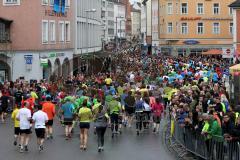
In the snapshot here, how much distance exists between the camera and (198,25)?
101m

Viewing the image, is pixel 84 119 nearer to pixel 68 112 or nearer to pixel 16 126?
pixel 16 126

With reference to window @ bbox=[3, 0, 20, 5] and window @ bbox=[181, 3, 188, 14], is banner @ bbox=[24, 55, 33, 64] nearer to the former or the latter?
window @ bbox=[3, 0, 20, 5]

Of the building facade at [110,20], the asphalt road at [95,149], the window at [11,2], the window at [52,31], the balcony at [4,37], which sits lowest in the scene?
the asphalt road at [95,149]

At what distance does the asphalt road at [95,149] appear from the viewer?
20359 mm

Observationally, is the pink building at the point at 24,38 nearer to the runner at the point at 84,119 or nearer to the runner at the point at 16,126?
the runner at the point at 16,126

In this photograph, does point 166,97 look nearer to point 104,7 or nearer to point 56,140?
point 56,140

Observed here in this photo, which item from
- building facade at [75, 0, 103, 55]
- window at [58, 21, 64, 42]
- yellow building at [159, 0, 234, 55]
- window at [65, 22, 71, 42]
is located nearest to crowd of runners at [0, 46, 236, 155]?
window at [58, 21, 64, 42]

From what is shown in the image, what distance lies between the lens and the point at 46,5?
53406 mm

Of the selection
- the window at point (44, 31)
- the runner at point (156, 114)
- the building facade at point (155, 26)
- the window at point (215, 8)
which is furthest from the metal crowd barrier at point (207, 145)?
the building facade at point (155, 26)

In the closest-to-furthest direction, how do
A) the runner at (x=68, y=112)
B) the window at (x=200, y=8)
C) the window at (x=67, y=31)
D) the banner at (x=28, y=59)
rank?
the runner at (x=68, y=112) → the banner at (x=28, y=59) → the window at (x=67, y=31) → the window at (x=200, y=8)

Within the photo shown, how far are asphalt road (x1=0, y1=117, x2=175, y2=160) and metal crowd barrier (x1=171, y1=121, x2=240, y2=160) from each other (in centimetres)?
72

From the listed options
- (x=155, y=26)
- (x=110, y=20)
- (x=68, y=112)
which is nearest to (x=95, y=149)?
(x=68, y=112)

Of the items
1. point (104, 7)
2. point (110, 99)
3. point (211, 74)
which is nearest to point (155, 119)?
point (110, 99)

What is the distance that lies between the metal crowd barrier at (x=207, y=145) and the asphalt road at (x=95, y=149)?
719mm
